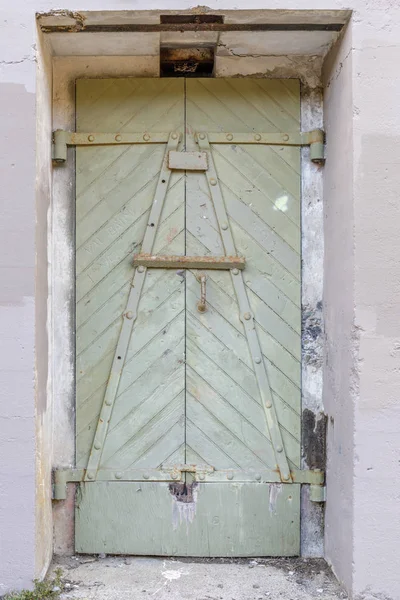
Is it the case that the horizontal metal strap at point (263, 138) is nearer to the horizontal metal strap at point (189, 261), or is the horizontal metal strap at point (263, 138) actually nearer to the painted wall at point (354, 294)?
the painted wall at point (354, 294)

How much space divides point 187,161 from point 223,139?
0.22 metres

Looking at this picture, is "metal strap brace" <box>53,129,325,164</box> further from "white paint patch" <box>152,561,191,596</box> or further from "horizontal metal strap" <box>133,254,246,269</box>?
"white paint patch" <box>152,561,191,596</box>

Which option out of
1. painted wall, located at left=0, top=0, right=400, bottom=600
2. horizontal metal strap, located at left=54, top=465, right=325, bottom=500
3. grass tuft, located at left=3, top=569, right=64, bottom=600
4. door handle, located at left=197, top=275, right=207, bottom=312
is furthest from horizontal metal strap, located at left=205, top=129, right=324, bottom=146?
grass tuft, located at left=3, top=569, right=64, bottom=600

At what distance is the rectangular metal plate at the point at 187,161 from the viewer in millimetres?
3219

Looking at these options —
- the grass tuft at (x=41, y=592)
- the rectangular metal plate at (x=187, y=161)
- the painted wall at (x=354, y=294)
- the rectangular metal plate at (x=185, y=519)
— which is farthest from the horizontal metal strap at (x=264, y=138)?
the grass tuft at (x=41, y=592)

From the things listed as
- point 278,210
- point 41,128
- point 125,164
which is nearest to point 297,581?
point 278,210

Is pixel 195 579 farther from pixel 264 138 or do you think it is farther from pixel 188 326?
pixel 264 138

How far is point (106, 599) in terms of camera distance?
2.78m

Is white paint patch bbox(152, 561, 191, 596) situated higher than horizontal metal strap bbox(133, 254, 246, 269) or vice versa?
horizontal metal strap bbox(133, 254, 246, 269)

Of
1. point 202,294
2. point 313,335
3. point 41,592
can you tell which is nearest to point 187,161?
point 202,294

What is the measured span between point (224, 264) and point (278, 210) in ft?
1.31

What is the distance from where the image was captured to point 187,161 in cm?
322

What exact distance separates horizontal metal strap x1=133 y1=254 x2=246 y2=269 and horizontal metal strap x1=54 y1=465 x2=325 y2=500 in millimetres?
1001

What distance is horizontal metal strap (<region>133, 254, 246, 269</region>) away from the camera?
318 cm
